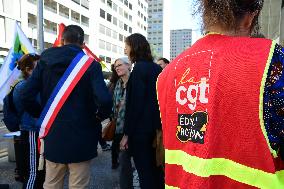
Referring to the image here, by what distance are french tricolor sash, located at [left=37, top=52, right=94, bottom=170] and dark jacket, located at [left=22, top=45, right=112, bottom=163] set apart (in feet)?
0.11

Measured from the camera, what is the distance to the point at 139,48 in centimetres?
367

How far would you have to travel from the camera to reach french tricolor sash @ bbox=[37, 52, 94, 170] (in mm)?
3025

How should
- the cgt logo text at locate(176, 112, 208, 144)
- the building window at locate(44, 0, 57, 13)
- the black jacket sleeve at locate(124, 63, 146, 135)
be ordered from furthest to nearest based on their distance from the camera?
1. the building window at locate(44, 0, 57, 13)
2. the black jacket sleeve at locate(124, 63, 146, 135)
3. the cgt logo text at locate(176, 112, 208, 144)

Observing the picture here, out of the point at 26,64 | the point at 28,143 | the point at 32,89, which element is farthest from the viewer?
the point at 26,64

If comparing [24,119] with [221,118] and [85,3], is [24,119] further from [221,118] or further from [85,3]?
[85,3]

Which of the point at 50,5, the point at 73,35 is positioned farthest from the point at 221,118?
the point at 50,5

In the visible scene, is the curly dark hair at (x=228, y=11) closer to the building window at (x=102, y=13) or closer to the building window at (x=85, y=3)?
the building window at (x=85, y=3)

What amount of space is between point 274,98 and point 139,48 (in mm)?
2544

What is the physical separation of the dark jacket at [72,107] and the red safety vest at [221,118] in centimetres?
155

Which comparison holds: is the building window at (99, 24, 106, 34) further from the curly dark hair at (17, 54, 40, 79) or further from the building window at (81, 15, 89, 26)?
the curly dark hair at (17, 54, 40, 79)

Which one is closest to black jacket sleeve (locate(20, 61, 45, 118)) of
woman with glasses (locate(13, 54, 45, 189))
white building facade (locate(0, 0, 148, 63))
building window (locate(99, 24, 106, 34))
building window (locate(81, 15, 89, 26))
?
woman with glasses (locate(13, 54, 45, 189))

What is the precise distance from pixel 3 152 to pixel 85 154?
15.6ft

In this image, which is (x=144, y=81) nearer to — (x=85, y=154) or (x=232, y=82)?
(x=85, y=154)

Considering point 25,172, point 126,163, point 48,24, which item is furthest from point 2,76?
point 48,24
